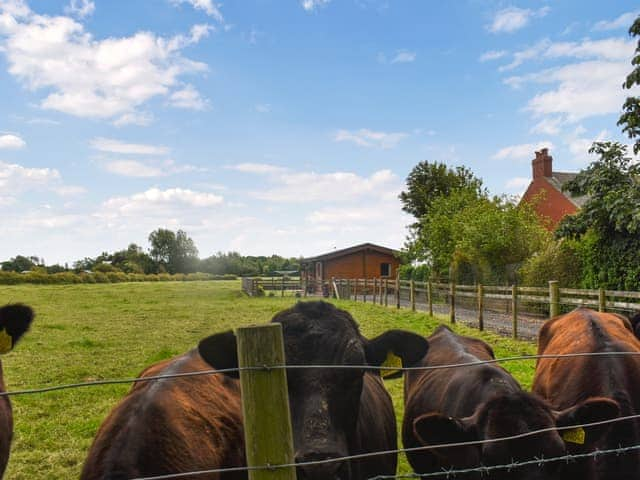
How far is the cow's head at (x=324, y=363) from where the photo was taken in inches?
108

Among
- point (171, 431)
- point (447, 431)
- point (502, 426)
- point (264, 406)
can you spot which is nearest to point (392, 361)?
point (447, 431)

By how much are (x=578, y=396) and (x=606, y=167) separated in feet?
43.1

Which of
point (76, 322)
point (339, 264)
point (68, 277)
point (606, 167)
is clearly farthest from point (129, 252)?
point (606, 167)

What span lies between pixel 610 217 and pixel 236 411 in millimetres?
13368

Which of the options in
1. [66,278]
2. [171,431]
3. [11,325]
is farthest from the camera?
[66,278]

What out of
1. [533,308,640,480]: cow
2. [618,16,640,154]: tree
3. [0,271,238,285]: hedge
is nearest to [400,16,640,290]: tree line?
[618,16,640,154]: tree

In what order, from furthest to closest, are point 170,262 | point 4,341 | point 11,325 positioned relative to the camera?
point 170,262 < point 11,325 < point 4,341

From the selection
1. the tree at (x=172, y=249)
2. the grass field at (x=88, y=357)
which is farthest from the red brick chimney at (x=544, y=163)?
the tree at (x=172, y=249)

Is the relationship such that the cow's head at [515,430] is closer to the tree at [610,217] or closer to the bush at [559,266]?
the tree at [610,217]

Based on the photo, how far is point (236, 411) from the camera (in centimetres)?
367

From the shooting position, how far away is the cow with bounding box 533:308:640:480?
3689mm

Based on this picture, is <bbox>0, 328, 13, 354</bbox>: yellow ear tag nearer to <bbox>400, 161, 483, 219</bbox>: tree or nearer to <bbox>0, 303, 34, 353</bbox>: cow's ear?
<bbox>0, 303, 34, 353</bbox>: cow's ear

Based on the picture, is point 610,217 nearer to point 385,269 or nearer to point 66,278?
point 385,269

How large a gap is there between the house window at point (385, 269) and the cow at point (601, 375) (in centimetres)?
4168
